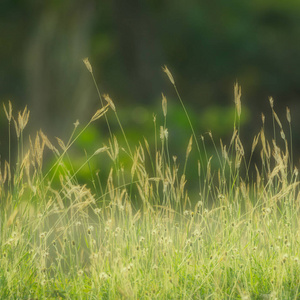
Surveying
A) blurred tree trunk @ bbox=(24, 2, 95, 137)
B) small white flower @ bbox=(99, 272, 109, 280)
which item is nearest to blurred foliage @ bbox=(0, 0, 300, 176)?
blurred tree trunk @ bbox=(24, 2, 95, 137)

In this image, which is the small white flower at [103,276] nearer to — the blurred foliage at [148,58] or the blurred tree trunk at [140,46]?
the blurred foliage at [148,58]

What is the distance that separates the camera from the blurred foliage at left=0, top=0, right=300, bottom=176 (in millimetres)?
13242

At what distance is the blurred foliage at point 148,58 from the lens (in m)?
13.2

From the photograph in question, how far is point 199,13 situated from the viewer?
1595 cm

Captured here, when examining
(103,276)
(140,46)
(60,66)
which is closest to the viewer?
(103,276)

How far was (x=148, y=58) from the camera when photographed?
16.0 meters

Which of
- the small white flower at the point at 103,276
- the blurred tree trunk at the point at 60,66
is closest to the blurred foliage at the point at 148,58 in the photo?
the blurred tree trunk at the point at 60,66

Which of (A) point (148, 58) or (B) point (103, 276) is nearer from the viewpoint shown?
(B) point (103, 276)

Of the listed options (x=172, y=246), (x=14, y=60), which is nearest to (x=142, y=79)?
(x=14, y=60)

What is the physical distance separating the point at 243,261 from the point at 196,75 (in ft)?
46.2

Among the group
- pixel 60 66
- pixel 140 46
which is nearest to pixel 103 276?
pixel 60 66

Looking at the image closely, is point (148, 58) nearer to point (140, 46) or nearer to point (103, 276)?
point (140, 46)

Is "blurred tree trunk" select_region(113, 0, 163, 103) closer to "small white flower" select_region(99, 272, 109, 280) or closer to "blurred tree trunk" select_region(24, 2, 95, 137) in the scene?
"blurred tree trunk" select_region(24, 2, 95, 137)

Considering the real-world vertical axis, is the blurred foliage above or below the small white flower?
below
